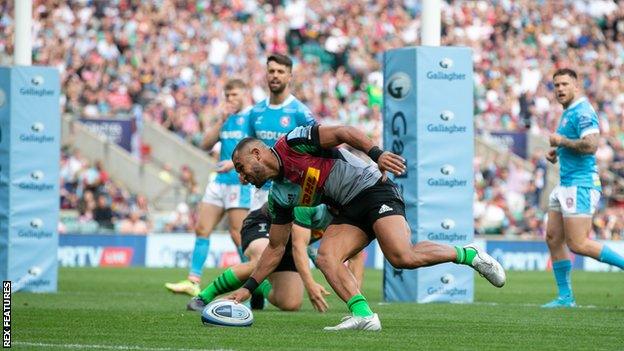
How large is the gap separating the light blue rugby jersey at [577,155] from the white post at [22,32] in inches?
277

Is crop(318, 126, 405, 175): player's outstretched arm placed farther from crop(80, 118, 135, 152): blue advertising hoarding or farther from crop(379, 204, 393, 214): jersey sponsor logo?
crop(80, 118, 135, 152): blue advertising hoarding

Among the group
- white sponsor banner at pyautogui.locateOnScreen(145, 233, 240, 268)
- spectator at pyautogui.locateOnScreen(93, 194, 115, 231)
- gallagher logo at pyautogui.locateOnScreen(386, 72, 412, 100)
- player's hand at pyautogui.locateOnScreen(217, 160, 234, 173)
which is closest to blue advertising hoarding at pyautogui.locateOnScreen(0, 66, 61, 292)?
player's hand at pyautogui.locateOnScreen(217, 160, 234, 173)

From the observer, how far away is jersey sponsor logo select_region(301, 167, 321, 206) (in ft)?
35.5

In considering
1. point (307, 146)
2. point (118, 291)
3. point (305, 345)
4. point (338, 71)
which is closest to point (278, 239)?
point (307, 146)

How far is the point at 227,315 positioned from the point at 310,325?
0.77 meters

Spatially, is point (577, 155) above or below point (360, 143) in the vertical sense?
below

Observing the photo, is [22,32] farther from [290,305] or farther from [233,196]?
[290,305]

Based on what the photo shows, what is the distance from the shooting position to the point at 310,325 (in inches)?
459

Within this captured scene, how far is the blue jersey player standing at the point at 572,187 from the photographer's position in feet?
47.3

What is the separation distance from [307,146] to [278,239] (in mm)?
1211

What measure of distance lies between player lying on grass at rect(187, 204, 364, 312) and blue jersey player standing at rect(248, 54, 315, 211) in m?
0.44

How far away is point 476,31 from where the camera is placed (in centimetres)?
3806

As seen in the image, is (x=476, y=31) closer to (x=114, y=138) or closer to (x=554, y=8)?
(x=554, y=8)

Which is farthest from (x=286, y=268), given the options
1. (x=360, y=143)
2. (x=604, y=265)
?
(x=604, y=265)
